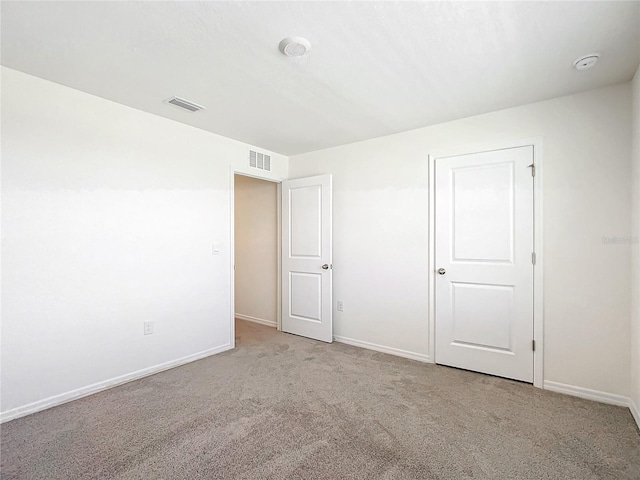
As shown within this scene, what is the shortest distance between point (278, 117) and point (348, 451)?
2.70 meters

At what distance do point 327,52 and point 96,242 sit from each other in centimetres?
228

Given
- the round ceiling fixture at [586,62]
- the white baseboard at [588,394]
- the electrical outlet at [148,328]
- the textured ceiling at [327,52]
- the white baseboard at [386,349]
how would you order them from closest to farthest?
the textured ceiling at [327,52]
the round ceiling fixture at [586,62]
the white baseboard at [588,394]
the electrical outlet at [148,328]
the white baseboard at [386,349]

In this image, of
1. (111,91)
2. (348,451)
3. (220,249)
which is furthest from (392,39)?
(220,249)

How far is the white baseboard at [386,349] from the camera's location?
10.8 feet

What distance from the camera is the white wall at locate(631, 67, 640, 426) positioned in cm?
218

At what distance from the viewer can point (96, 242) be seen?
2.61 m

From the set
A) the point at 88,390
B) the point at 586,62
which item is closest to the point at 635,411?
the point at 586,62

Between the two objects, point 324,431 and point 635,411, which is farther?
point 635,411

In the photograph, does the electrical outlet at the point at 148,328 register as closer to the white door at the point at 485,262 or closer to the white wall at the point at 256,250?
the white wall at the point at 256,250

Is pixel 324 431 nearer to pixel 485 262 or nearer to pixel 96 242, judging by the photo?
pixel 485 262

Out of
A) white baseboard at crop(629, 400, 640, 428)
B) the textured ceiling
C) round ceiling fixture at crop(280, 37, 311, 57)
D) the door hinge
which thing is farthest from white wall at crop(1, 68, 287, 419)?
white baseboard at crop(629, 400, 640, 428)

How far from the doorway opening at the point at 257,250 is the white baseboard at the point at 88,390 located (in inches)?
56.3

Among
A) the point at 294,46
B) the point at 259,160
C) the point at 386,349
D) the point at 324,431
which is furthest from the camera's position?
the point at 259,160

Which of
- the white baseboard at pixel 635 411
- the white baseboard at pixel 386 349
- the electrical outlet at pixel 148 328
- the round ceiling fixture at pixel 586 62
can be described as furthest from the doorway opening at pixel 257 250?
the white baseboard at pixel 635 411
